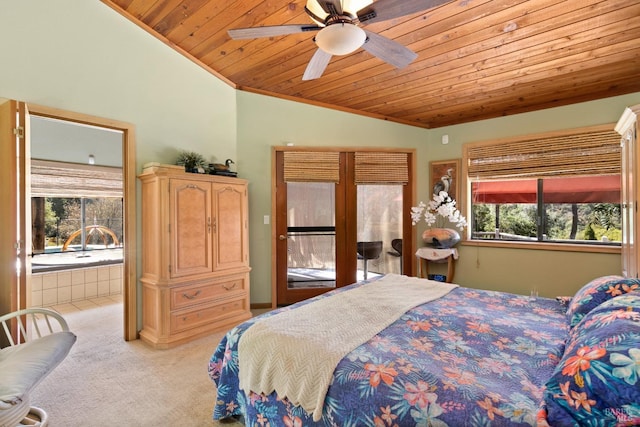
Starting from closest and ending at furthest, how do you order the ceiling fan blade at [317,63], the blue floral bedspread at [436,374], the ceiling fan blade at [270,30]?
the blue floral bedspread at [436,374] < the ceiling fan blade at [270,30] < the ceiling fan blade at [317,63]

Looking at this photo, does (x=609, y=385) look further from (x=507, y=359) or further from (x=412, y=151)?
(x=412, y=151)

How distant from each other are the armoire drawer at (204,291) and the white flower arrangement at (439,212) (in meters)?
2.38

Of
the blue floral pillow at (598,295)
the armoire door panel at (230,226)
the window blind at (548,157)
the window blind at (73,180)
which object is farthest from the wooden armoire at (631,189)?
the window blind at (73,180)

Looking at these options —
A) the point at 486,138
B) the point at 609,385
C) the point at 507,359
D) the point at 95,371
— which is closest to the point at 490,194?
the point at 486,138

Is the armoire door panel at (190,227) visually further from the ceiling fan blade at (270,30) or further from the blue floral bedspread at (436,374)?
the ceiling fan blade at (270,30)

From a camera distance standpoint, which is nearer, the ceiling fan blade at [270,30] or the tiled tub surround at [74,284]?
the ceiling fan blade at [270,30]

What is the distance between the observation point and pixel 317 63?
2.27 meters

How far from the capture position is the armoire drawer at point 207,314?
292cm

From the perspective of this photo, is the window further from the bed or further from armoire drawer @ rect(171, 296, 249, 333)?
armoire drawer @ rect(171, 296, 249, 333)

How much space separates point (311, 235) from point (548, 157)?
2989 millimetres

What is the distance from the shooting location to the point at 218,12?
2.56 m

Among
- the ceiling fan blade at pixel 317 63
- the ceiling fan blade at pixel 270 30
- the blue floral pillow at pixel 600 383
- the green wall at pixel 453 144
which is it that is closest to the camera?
the blue floral pillow at pixel 600 383

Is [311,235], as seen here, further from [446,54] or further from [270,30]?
[270,30]

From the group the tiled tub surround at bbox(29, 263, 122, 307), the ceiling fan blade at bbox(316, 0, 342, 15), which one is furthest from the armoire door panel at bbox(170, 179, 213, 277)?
the tiled tub surround at bbox(29, 263, 122, 307)
